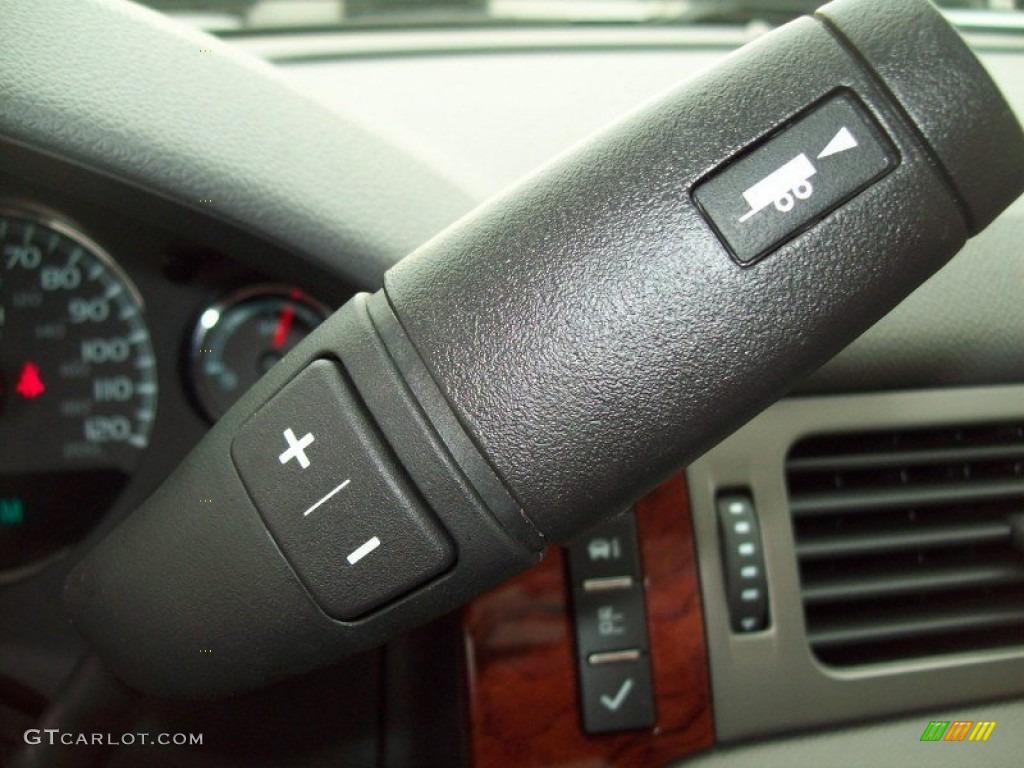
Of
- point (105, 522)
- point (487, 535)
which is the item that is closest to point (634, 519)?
→ point (487, 535)

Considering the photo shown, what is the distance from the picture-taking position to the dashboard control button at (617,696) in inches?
27.2

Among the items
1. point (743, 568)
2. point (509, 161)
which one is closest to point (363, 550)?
point (743, 568)

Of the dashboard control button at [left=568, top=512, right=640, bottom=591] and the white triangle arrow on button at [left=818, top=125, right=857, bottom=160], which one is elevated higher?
the white triangle arrow on button at [left=818, top=125, right=857, bottom=160]

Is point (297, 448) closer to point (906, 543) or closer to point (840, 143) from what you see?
point (840, 143)

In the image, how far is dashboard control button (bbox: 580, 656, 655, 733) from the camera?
0.69 m

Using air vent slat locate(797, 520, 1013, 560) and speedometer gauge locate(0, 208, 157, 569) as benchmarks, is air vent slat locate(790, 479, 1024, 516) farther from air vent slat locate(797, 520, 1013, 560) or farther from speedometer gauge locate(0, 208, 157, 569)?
speedometer gauge locate(0, 208, 157, 569)

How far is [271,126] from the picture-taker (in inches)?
23.9

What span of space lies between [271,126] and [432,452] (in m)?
0.28

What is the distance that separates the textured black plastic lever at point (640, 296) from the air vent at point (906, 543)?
384 mm

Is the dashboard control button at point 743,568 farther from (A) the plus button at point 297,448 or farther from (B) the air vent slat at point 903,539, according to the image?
(A) the plus button at point 297,448

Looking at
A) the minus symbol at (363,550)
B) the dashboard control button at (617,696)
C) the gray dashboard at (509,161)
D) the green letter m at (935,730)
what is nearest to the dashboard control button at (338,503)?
the minus symbol at (363,550)

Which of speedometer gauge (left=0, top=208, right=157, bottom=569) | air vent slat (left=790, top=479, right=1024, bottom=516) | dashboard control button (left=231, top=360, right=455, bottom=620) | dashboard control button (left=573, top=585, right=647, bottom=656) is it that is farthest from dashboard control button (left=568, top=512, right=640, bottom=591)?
speedometer gauge (left=0, top=208, right=157, bottom=569)

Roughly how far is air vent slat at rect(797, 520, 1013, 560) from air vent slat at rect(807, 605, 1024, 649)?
6 cm
